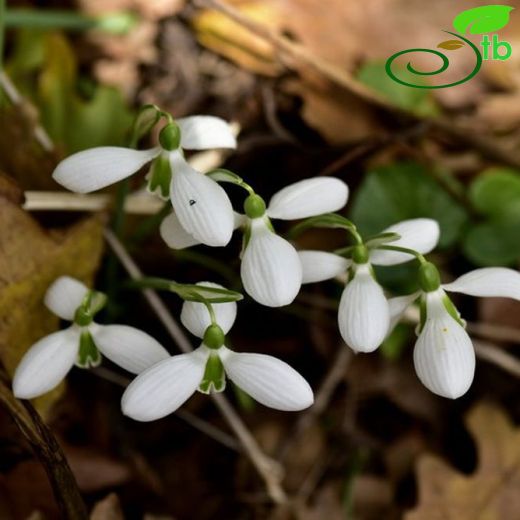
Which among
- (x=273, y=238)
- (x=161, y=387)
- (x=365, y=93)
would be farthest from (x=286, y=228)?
(x=161, y=387)

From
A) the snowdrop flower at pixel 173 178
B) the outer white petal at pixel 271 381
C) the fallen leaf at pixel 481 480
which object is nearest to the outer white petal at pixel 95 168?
the snowdrop flower at pixel 173 178

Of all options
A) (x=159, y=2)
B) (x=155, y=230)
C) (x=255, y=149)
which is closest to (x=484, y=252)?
(x=255, y=149)

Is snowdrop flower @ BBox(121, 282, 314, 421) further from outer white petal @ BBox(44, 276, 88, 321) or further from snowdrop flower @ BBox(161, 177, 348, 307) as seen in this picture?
outer white petal @ BBox(44, 276, 88, 321)

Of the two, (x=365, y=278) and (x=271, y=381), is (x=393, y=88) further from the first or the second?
(x=271, y=381)

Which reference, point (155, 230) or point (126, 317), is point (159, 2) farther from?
point (126, 317)

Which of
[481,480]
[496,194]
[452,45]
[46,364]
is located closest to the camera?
[46,364]

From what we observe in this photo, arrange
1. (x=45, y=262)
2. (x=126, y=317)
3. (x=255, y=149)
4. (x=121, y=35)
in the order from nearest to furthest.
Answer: (x=45, y=262)
(x=126, y=317)
(x=255, y=149)
(x=121, y=35)
